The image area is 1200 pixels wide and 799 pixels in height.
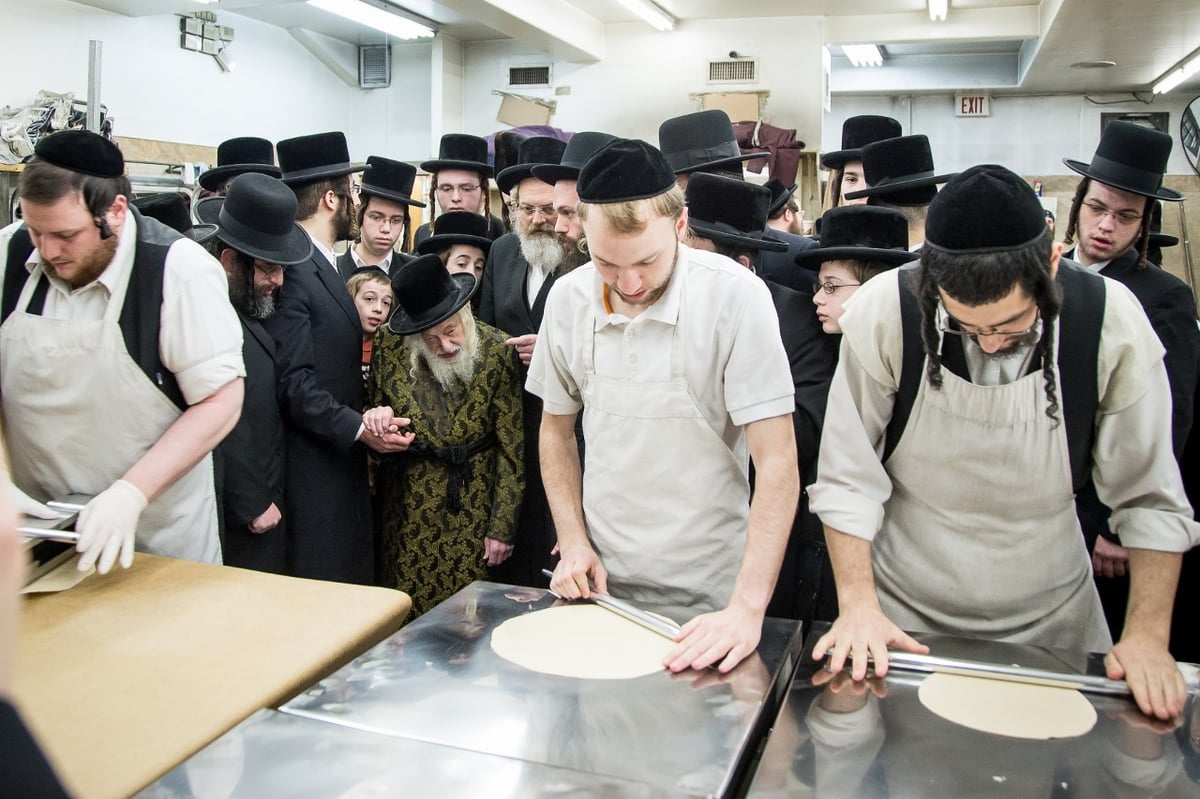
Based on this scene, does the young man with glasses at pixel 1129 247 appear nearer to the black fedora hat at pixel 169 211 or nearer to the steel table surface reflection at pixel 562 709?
the steel table surface reflection at pixel 562 709

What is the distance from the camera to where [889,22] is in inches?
337

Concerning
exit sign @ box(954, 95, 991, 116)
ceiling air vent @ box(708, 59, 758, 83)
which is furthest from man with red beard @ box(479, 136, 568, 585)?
exit sign @ box(954, 95, 991, 116)

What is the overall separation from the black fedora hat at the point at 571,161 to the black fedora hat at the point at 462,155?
0.75 m

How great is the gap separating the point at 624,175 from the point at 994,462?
758 millimetres

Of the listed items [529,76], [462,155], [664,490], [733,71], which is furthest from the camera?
[529,76]

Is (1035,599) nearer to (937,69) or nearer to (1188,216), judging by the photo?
(937,69)

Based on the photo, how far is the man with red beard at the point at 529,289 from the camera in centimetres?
282

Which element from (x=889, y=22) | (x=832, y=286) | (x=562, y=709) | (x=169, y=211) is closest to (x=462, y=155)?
(x=169, y=211)

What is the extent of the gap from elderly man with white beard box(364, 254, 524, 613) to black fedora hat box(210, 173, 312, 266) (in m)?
0.32

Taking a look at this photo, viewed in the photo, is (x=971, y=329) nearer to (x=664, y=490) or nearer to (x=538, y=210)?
(x=664, y=490)

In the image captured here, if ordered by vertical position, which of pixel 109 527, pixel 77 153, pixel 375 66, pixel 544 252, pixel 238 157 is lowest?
pixel 109 527

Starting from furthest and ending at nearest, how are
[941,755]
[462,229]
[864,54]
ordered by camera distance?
[864,54], [462,229], [941,755]

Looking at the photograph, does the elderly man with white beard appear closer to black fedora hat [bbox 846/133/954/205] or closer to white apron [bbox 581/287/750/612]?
white apron [bbox 581/287/750/612]

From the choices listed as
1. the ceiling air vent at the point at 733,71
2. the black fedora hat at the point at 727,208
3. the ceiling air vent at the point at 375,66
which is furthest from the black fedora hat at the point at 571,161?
the ceiling air vent at the point at 375,66
